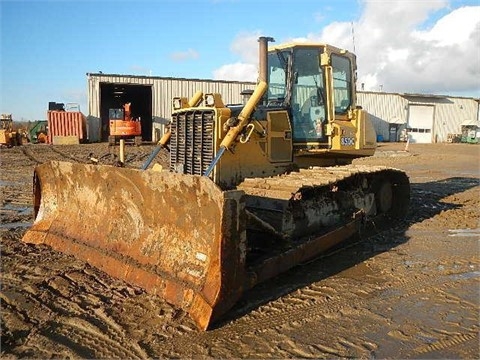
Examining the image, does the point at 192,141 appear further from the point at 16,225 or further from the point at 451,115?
the point at 451,115

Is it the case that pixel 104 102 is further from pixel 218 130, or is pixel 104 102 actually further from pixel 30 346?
pixel 30 346

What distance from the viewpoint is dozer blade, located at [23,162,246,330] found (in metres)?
3.72

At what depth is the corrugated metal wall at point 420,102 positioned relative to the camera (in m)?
39.4

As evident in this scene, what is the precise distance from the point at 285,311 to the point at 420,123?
42125 millimetres

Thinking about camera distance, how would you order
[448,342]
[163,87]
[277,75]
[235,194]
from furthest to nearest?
[163,87] < [277,75] < [235,194] < [448,342]

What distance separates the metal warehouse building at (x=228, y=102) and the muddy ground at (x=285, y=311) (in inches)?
847

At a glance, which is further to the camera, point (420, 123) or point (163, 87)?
point (420, 123)

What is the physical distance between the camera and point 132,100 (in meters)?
35.1

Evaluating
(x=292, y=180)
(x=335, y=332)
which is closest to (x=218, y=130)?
(x=292, y=180)

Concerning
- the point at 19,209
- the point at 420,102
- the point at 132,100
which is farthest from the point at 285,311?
the point at 420,102

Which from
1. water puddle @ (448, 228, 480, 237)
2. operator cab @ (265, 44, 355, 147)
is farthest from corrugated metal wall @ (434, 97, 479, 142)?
operator cab @ (265, 44, 355, 147)

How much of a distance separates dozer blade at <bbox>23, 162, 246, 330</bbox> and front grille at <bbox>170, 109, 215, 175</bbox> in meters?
1.39

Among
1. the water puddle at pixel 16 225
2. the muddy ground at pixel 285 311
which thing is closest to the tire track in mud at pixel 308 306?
the muddy ground at pixel 285 311

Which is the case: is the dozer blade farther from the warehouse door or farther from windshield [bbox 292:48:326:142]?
the warehouse door
